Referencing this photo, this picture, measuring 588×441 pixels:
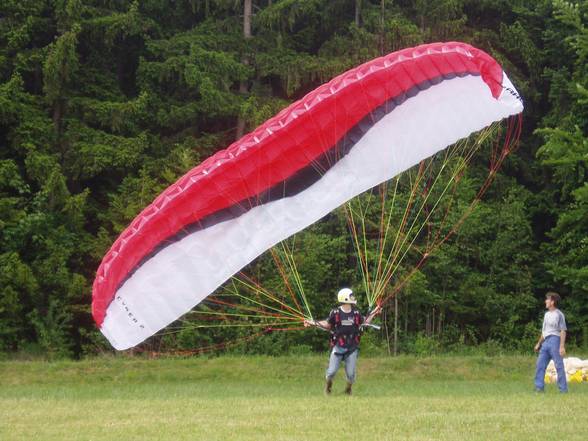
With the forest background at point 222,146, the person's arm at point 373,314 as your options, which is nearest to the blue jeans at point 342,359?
the person's arm at point 373,314

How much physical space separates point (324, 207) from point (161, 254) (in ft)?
6.40

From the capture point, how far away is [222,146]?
26.2 m

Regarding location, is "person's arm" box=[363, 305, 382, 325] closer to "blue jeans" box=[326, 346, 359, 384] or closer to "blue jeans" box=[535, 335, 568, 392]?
"blue jeans" box=[326, 346, 359, 384]

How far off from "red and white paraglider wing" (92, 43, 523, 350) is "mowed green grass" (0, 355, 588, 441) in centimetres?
132

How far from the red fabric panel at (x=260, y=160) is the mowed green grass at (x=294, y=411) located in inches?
62.6

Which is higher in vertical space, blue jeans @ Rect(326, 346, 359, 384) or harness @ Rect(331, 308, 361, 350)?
harness @ Rect(331, 308, 361, 350)

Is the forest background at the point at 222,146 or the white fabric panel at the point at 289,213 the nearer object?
the white fabric panel at the point at 289,213

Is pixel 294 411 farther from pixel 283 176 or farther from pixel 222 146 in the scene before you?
pixel 222 146

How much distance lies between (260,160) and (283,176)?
42 centimetres

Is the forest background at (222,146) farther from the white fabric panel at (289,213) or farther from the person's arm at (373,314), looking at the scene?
the person's arm at (373,314)

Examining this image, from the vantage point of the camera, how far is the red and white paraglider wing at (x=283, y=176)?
11.2m

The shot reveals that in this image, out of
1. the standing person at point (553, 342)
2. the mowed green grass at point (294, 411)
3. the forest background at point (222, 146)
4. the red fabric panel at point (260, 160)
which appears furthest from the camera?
the forest background at point (222, 146)

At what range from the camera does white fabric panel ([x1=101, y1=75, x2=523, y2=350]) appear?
1134 cm

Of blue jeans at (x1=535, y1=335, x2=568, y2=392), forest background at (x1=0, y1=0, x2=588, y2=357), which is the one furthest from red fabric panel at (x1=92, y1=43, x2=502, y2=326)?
forest background at (x1=0, y1=0, x2=588, y2=357)
